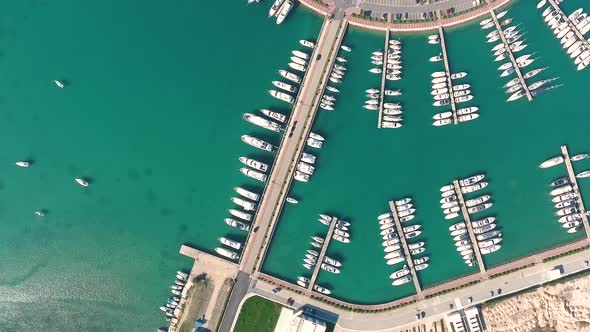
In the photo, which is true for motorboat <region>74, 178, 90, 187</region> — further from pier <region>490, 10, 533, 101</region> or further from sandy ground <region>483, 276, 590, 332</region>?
pier <region>490, 10, 533, 101</region>

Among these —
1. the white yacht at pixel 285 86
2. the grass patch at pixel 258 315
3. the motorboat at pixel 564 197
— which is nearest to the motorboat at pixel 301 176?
the white yacht at pixel 285 86

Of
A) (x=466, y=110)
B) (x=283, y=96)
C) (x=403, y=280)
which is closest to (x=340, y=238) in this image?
(x=403, y=280)

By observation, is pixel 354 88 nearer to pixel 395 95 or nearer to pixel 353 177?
pixel 395 95

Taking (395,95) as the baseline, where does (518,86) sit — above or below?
above

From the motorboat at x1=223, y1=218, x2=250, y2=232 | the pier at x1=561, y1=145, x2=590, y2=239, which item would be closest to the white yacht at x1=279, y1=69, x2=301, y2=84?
the motorboat at x1=223, y1=218, x2=250, y2=232

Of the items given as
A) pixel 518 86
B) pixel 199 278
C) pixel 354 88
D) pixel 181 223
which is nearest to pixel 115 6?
pixel 181 223

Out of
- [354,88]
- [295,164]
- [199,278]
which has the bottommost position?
[199,278]

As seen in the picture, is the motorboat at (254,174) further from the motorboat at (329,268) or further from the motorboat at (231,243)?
the motorboat at (329,268)
